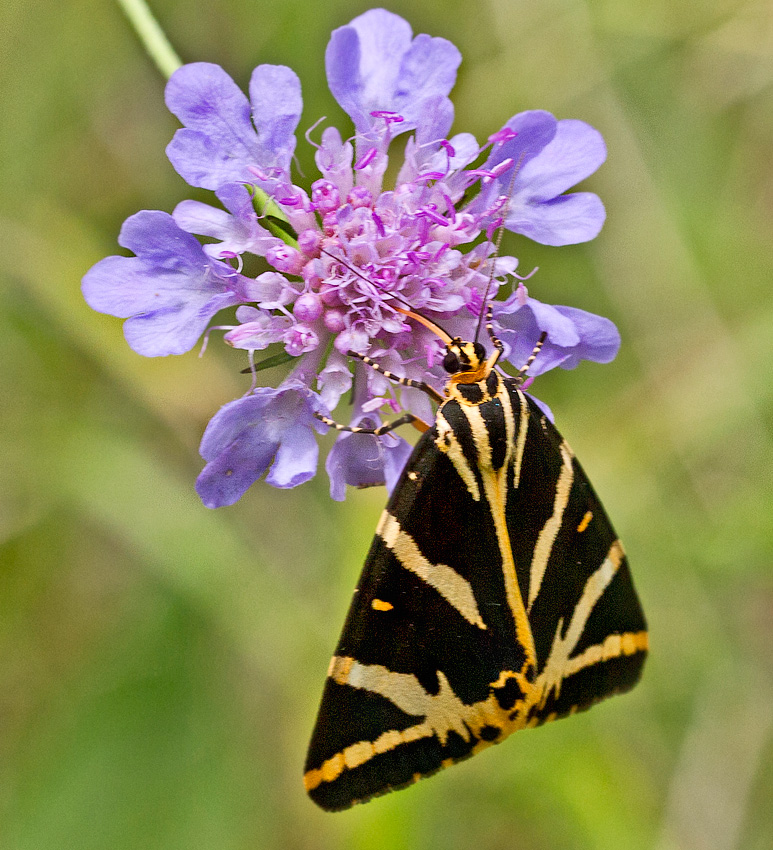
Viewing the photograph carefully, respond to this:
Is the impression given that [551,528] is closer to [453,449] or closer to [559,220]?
[453,449]

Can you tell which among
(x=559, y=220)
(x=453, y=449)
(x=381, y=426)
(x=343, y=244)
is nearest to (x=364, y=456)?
(x=381, y=426)

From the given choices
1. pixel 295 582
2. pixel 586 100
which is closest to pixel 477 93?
pixel 586 100

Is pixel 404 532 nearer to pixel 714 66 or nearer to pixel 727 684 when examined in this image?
pixel 727 684

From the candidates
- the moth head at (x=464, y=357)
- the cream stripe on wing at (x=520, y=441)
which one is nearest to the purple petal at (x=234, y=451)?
the moth head at (x=464, y=357)

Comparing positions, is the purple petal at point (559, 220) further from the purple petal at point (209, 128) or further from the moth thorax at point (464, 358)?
the purple petal at point (209, 128)

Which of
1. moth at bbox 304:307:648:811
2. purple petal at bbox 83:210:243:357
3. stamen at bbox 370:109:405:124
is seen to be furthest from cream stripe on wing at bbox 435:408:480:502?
stamen at bbox 370:109:405:124
